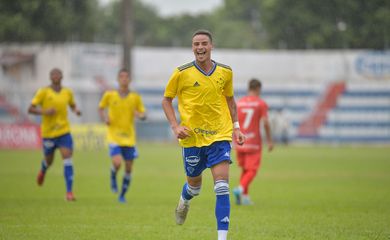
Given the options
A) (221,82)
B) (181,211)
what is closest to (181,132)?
(221,82)

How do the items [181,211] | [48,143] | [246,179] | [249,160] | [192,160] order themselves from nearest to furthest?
[192,160] → [181,211] → [246,179] → [249,160] → [48,143]

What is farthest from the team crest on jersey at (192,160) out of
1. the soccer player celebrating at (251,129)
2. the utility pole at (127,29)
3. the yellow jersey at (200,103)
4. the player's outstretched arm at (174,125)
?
the utility pole at (127,29)

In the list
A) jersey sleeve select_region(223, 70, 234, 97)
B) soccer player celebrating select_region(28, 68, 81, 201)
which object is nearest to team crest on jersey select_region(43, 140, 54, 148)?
soccer player celebrating select_region(28, 68, 81, 201)

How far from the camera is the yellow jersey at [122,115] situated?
16.3 meters

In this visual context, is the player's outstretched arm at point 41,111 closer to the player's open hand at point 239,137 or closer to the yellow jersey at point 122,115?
the yellow jersey at point 122,115

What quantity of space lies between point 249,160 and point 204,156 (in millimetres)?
5831

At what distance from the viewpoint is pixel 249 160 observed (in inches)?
626

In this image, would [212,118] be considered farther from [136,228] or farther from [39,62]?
[39,62]

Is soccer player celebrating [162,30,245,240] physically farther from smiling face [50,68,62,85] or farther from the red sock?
smiling face [50,68,62,85]

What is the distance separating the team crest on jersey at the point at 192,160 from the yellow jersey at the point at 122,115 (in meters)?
6.16

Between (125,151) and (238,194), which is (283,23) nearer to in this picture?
(125,151)

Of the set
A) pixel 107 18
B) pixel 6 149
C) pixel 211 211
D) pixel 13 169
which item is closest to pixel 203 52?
pixel 211 211

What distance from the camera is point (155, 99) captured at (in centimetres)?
5188

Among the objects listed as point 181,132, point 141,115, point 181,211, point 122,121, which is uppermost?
point 181,132
